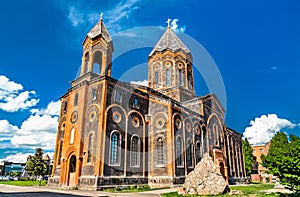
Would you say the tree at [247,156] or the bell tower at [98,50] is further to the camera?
the tree at [247,156]

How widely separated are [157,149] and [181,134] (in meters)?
3.46

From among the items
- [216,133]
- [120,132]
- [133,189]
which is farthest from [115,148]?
[216,133]

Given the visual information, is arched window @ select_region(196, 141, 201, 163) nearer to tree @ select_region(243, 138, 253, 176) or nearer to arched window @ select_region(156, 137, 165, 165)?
arched window @ select_region(156, 137, 165, 165)

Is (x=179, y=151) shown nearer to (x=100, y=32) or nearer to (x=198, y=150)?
(x=198, y=150)

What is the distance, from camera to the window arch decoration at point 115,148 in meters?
20.8

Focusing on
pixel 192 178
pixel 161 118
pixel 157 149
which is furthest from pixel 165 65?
pixel 192 178

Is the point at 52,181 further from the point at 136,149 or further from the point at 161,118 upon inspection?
the point at 161,118

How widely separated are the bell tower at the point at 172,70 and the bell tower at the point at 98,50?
10.1 m

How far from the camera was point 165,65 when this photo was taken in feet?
111

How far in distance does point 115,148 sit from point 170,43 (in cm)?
2027

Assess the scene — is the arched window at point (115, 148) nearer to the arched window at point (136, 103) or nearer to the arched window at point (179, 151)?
the arched window at point (136, 103)

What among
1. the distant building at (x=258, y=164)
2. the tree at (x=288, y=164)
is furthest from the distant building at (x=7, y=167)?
the tree at (x=288, y=164)

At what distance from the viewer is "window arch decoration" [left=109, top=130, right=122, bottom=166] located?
20.8 metres

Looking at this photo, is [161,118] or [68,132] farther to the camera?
[161,118]
